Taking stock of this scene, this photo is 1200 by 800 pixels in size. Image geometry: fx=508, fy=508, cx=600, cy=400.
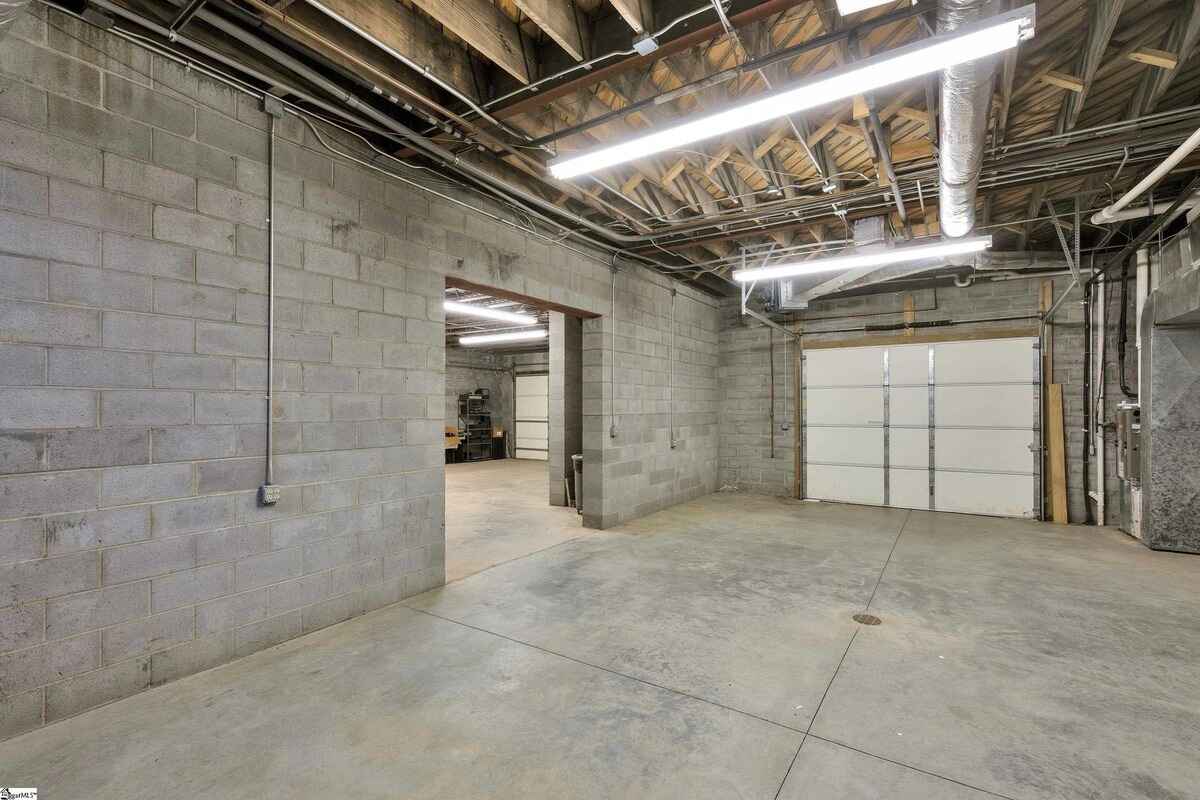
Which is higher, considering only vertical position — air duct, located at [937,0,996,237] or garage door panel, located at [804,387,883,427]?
air duct, located at [937,0,996,237]

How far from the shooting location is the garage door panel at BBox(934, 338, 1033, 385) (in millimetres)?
6230

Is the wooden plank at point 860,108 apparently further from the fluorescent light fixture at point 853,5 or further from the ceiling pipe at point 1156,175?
the ceiling pipe at point 1156,175

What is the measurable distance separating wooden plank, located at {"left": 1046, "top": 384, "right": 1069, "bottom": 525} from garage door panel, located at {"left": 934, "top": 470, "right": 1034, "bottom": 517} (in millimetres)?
217

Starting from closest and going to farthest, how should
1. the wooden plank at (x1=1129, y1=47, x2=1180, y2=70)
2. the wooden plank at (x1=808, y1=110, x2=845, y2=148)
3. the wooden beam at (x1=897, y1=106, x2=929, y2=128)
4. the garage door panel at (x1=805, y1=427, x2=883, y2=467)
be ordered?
1. the wooden plank at (x1=1129, y1=47, x2=1180, y2=70)
2. the wooden beam at (x1=897, y1=106, x2=929, y2=128)
3. the wooden plank at (x1=808, y1=110, x2=845, y2=148)
4. the garage door panel at (x1=805, y1=427, x2=883, y2=467)

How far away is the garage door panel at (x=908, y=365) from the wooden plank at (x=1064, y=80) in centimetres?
443

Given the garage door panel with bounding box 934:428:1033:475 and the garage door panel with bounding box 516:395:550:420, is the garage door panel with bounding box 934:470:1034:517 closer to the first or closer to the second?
the garage door panel with bounding box 934:428:1033:475

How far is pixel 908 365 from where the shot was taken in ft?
22.3

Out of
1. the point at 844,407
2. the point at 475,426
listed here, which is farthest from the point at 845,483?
the point at 475,426

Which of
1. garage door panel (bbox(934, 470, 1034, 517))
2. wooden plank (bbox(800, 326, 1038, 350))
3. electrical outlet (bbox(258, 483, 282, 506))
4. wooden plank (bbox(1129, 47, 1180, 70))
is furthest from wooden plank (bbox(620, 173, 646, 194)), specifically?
garage door panel (bbox(934, 470, 1034, 517))

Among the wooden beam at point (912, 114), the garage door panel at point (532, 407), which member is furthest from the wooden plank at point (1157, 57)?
the garage door panel at point (532, 407)

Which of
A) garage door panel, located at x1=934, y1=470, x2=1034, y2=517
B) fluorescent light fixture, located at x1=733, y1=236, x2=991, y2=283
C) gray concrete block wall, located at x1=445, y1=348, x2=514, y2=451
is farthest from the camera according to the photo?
gray concrete block wall, located at x1=445, y1=348, x2=514, y2=451

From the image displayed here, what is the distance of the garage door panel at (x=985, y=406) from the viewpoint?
6.21 meters

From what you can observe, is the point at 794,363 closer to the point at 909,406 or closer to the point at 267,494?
the point at 909,406

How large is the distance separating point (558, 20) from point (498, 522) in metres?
4.85
